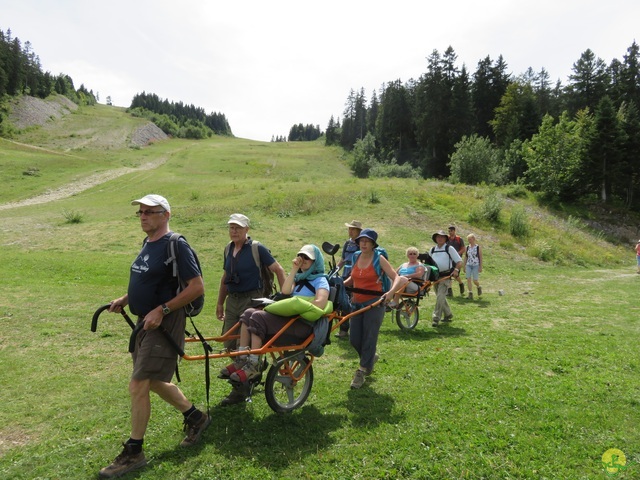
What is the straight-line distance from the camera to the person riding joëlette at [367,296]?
19.5ft

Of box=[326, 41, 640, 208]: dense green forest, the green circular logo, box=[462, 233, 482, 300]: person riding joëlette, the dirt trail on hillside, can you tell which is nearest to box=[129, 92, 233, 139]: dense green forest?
box=[326, 41, 640, 208]: dense green forest

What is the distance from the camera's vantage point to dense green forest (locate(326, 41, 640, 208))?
3869 centimetres

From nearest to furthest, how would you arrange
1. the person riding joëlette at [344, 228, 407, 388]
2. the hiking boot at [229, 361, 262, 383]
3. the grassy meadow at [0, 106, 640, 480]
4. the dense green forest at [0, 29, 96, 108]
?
1. the grassy meadow at [0, 106, 640, 480]
2. the hiking boot at [229, 361, 262, 383]
3. the person riding joëlette at [344, 228, 407, 388]
4. the dense green forest at [0, 29, 96, 108]

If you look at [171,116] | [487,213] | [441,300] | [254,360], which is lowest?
[441,300]

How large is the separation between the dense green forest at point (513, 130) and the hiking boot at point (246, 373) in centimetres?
4050

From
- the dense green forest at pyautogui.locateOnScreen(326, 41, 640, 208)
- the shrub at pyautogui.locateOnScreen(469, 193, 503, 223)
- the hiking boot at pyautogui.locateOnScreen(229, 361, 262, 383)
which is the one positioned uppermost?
the dense green forest at pyautogui.locateOnScreen(326, 41, 640, 208)

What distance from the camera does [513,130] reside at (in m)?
54.4

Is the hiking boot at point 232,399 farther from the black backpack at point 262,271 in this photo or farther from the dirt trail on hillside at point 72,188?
the dirt trail on hillside at point 72,188

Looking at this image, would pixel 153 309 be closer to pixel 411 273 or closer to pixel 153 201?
pixel 153 201

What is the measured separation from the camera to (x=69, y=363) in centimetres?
669

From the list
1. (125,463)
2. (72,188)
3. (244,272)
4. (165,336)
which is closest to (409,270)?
(244,272)

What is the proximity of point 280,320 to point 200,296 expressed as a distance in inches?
42.0

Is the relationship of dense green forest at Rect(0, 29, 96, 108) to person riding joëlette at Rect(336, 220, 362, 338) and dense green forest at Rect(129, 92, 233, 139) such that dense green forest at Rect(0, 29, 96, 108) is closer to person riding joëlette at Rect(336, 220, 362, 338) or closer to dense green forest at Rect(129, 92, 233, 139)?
dense green forest at Rect(129, 92, 233, 139)

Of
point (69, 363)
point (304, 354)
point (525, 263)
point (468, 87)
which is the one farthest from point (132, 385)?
point (468, 87)
